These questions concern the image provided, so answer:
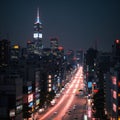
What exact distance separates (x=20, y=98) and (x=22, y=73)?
32.3 metres

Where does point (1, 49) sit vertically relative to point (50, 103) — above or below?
above

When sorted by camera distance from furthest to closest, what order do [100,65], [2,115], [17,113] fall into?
[100,65], [17,113], [2,115]

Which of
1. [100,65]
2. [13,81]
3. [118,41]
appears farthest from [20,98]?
[100,65]

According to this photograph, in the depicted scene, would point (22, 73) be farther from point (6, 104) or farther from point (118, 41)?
point (6, 104)

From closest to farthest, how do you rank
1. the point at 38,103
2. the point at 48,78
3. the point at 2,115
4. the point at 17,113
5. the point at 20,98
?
1. the point at 2,115
2. the point at 17,113
3. the point at 20,98
4. the point at 38,103
5. the point at 48,78

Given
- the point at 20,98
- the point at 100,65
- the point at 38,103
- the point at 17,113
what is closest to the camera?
the point at 17,113

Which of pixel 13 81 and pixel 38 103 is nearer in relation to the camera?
pixel 13 81

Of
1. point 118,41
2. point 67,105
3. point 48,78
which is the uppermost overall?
point 118,41

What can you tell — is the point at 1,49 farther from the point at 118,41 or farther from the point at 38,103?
the point at 38,103

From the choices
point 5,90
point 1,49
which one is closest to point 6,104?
point 5,90

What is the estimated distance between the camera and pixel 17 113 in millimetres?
61094

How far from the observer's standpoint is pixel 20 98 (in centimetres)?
6562

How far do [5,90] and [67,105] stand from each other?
38970 millimetres

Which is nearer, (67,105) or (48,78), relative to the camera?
(67,105)
